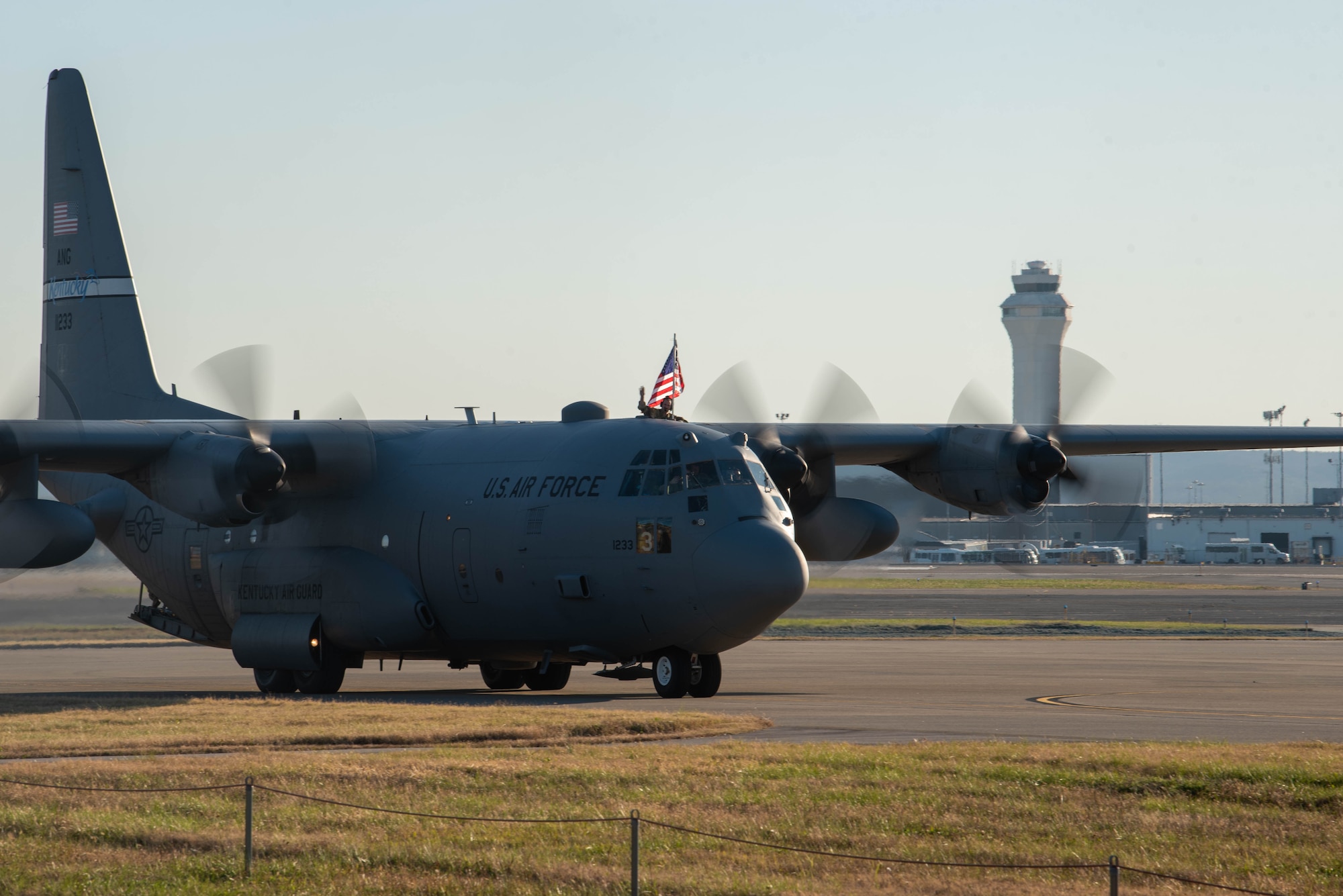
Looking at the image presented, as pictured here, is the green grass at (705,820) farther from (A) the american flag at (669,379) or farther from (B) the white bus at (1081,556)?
(B) the white bus at (1081,556)

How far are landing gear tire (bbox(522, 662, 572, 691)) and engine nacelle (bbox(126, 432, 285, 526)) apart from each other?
6.38 meters

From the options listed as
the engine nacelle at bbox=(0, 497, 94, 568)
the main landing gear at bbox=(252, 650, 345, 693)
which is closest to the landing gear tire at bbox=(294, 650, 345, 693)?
the main landing gear at bbox=(252, 650, 345, 693)

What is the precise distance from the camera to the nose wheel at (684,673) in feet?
87.1

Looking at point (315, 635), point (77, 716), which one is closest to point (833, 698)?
point (315, 635)

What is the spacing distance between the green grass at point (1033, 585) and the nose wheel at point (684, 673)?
61161 millimetres

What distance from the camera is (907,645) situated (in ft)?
146

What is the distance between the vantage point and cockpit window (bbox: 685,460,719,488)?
25.5 metres

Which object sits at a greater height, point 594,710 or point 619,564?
point 619,564

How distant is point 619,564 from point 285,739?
7374 mm

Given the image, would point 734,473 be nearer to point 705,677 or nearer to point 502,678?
point 705,677

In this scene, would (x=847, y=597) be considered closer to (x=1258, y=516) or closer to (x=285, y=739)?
(x=285, y=739)

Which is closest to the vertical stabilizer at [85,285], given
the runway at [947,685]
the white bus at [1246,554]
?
the runway at [947,685]

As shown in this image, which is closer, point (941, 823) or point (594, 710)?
point (941, 823)

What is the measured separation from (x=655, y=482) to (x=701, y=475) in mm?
770
